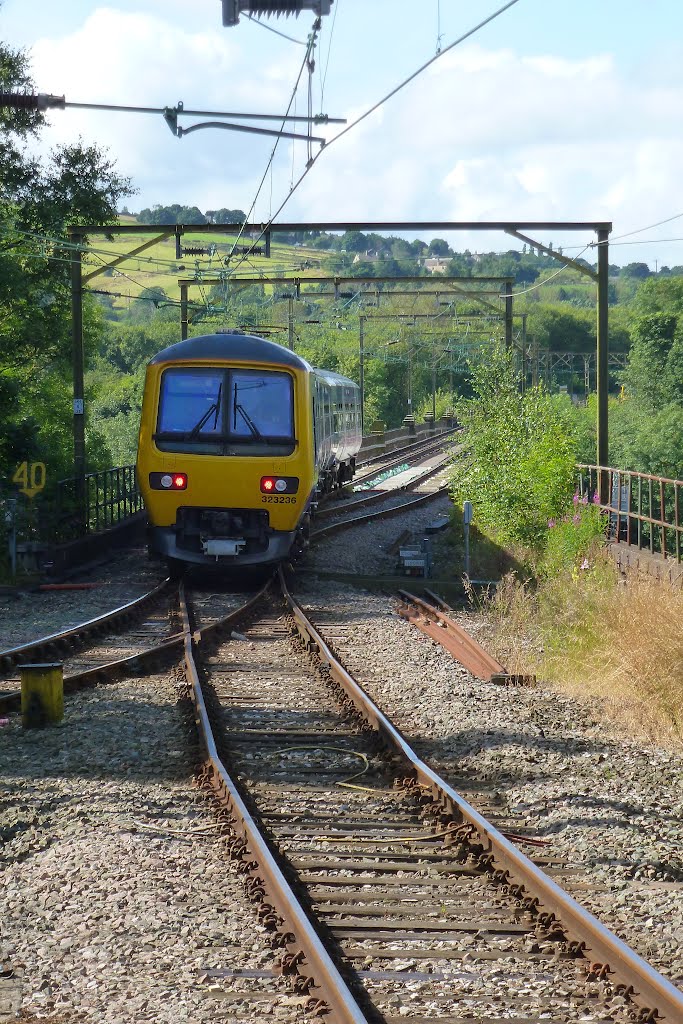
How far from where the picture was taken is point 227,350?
54.6 feet

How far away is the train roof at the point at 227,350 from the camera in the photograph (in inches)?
654

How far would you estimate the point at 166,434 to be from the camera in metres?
16.6

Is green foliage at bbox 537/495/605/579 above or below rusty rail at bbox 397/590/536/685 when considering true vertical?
above

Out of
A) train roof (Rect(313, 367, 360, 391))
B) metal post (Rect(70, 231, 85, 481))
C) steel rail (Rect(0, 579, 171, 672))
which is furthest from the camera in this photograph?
train roof (Rect(313, 367, 360, 391))

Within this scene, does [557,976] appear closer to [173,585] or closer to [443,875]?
[443,875]

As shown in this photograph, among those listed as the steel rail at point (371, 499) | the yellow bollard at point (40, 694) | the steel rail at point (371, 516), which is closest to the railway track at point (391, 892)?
the yellow bollard at point (40, 694)

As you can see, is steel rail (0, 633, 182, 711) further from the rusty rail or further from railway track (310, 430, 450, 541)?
railway track (310, 430, 450, 541)

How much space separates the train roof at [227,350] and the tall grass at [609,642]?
14.6ft

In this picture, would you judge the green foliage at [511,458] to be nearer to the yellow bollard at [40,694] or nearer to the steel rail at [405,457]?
the yellow bollard at [40,694]

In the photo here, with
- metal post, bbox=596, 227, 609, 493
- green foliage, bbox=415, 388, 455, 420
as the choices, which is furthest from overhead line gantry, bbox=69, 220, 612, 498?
green foliage, bbox=415, 388, 455, 420

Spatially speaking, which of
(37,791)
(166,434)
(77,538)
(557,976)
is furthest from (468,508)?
(557,976)

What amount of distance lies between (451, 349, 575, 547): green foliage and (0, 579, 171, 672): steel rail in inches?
261

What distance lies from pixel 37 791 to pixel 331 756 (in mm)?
1965

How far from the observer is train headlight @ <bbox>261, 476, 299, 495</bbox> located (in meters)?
16.5
